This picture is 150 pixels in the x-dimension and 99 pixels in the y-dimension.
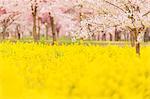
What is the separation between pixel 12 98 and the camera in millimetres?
5969

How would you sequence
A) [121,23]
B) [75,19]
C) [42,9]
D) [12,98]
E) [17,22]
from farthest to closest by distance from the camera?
1. [17,22]
2. [75,19]
3. [42,9]
4. [121,23]
5. [12,98]

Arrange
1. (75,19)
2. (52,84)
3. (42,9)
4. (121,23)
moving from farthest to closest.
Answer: (75,19)
(42,9)
(121,23)
(52,84)

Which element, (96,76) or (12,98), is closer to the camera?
(12,98)

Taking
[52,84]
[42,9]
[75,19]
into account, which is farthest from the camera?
[75,19]

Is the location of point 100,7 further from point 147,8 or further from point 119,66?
point 119,66

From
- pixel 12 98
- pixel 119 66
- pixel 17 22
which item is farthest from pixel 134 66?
pixel 17 22

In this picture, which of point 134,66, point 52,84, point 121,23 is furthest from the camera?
point 121,23

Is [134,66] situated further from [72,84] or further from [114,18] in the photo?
[114,18]

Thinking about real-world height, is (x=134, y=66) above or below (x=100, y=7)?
below

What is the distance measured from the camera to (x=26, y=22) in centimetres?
→ 4662

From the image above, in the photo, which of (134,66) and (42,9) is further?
(42,9)

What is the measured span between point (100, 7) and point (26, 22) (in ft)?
101

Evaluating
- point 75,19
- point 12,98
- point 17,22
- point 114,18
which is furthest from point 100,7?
point 17,22

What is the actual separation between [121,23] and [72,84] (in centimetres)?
832
